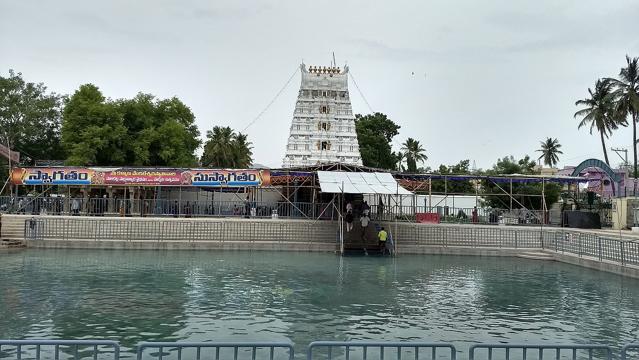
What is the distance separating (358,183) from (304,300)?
44.0ft

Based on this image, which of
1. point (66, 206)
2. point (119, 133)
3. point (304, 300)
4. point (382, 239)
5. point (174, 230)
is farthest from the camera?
point (119, 133)

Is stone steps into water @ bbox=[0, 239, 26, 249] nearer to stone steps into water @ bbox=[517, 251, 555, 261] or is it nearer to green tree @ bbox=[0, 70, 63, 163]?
stone steps into water @ bbox=[517, 251, 555, 261]

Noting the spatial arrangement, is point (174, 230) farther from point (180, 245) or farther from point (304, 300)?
point (304, 300)

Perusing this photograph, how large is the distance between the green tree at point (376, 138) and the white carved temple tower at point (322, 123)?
11257mm

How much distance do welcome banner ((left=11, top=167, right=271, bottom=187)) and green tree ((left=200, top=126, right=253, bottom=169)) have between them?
28.9 meters

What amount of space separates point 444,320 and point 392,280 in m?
5.65

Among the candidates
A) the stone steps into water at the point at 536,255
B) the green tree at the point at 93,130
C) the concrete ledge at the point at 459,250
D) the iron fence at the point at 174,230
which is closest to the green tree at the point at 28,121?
the green tree at the point at 93,130

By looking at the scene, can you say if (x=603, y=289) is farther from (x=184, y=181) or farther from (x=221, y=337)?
(x=184, y=181)

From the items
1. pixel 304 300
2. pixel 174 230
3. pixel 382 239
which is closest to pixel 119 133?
pixel 174 230

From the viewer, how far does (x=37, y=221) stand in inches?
973

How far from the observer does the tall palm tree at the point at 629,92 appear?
45.1 meters

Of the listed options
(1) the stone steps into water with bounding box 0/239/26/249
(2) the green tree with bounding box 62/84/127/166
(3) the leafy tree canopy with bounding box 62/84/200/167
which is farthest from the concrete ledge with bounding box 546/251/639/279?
(2) the green tree with bounding box 62/84/127/166

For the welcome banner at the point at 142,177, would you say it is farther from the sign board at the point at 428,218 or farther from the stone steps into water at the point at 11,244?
the sign board at the point at 428,218

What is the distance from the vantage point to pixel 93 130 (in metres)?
39.4
